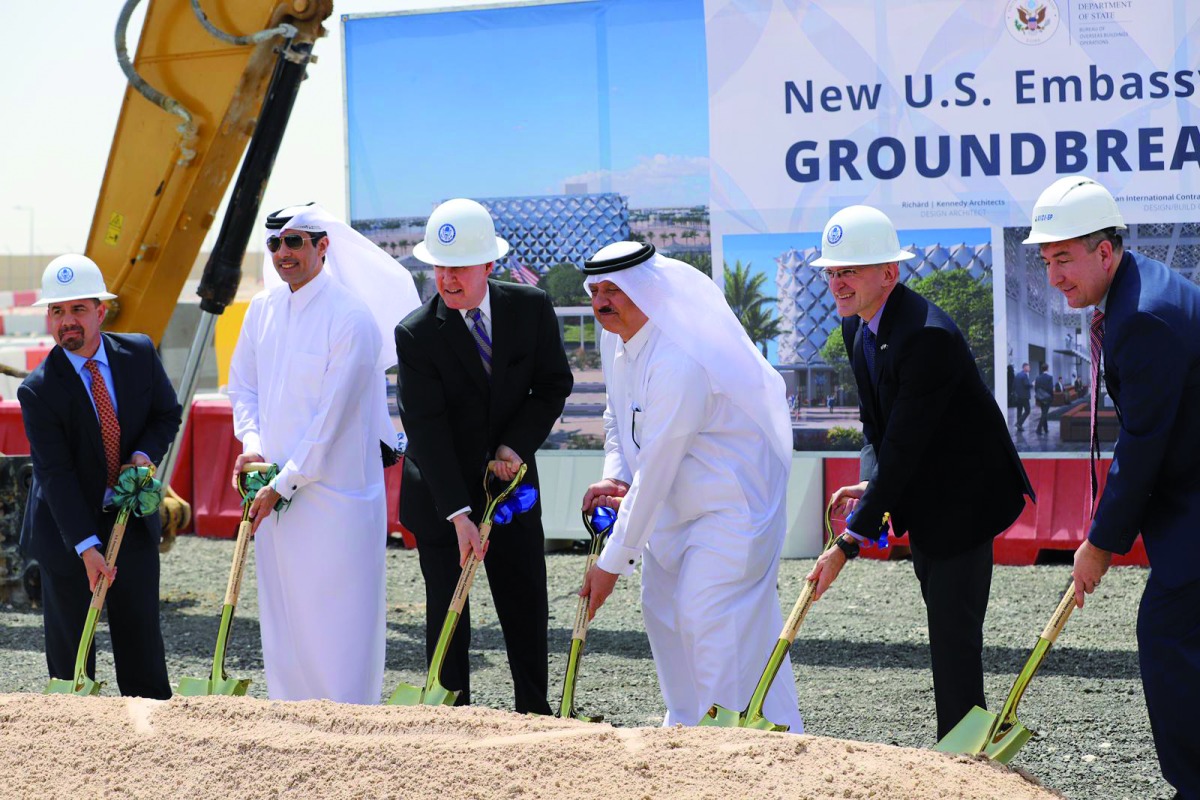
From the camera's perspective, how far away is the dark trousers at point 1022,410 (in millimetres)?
7719

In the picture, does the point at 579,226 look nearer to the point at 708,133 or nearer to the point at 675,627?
the point at 708,133

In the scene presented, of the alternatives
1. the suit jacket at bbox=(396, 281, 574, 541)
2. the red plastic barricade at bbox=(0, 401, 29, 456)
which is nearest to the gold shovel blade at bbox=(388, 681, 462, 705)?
the suit jacket at bbox=(396, 281, 574, 541)

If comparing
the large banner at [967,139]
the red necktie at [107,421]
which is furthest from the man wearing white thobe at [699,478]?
the large banner at [967,139]

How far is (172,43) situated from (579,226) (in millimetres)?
2495

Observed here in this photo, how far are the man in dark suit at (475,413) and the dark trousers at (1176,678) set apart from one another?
224 centimetres

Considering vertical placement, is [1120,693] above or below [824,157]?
below

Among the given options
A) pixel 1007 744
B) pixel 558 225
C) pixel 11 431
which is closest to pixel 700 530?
pixel 1007 744

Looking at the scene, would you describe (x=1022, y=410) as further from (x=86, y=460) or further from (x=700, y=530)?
(x=86, y=460)

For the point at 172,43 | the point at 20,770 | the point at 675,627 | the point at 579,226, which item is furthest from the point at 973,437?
the point at 172,43

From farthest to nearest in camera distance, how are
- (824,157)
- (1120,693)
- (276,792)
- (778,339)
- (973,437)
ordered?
(778,339)
(824,157)
(1120,693)
(973,437)
(276,792)

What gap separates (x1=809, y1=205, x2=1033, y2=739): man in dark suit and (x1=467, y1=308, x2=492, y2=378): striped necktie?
1.34 meters

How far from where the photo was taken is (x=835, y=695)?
6.11 metres

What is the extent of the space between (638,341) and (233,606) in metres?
1.71

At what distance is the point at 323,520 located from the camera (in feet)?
17.5
